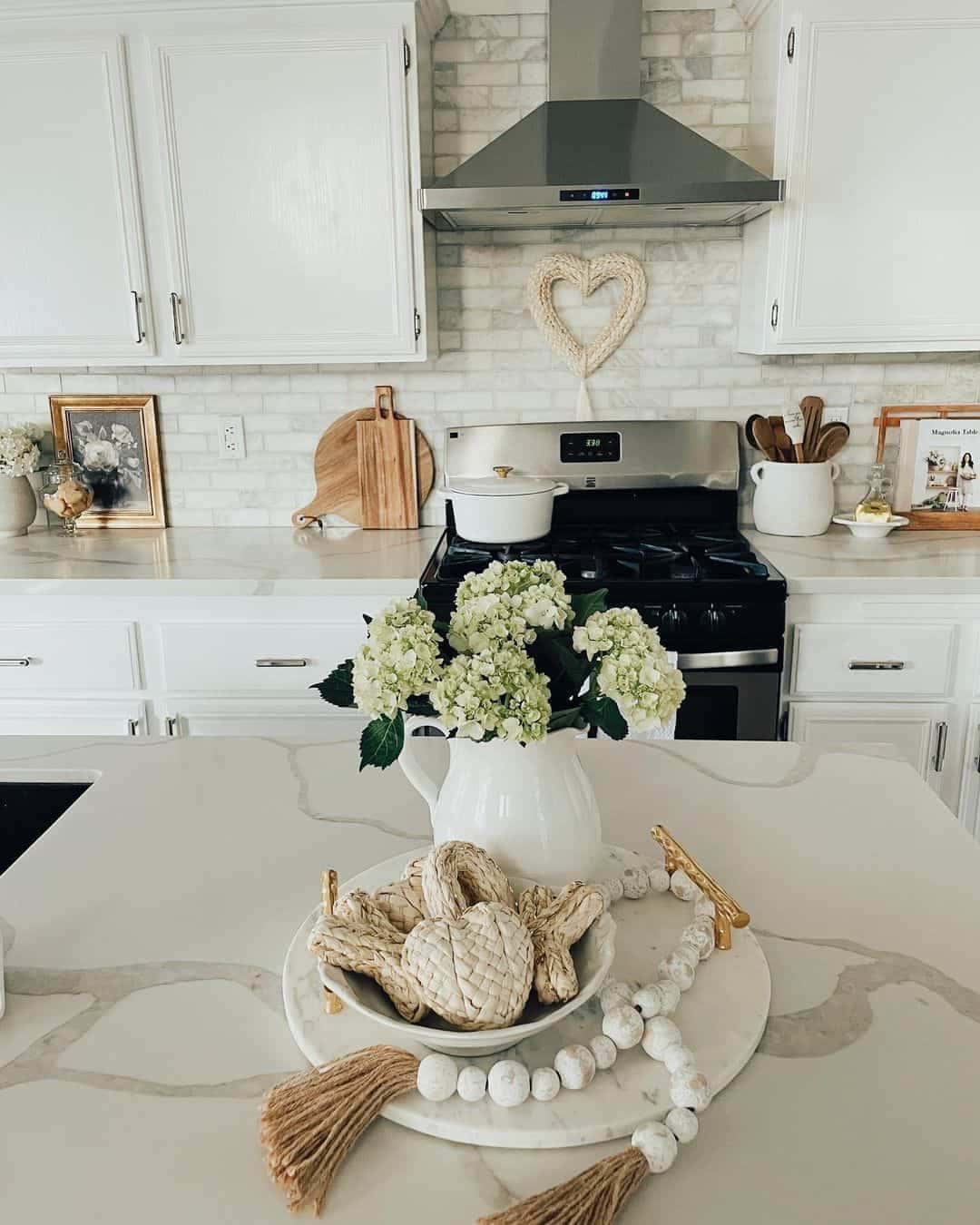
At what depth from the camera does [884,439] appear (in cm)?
294

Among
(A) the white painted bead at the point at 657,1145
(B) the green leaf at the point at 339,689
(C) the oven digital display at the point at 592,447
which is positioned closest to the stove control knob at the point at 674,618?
(C) the oven digital display at the point at 592,447

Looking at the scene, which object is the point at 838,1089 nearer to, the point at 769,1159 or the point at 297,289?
the point at 769,1159

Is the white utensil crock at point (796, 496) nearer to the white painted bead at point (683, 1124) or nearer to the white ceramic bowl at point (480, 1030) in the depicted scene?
the white ceramic bowl at point (480, 1030)

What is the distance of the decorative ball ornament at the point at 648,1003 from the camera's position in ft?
2.84

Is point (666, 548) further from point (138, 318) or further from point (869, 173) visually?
point (138, 318)

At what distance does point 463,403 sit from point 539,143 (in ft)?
2.54

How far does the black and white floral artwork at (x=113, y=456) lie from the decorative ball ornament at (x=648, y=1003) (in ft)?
8.58

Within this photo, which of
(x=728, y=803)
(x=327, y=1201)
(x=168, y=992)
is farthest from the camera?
(x=728, y=803)

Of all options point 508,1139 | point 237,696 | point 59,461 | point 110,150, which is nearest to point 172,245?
point 110,150

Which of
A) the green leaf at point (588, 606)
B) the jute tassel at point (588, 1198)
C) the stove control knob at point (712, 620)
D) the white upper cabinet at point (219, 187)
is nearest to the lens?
the jute tassel at point (588, 1198)

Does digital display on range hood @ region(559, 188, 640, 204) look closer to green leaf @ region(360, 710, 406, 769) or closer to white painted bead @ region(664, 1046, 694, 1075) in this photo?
green leaf @ region(360, 710, 406, 769)

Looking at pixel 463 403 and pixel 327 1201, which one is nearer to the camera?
pixel 327 1201

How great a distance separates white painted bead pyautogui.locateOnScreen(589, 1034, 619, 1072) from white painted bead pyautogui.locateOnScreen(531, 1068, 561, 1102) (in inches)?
1.6

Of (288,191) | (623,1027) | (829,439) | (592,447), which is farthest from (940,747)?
(288,191)
